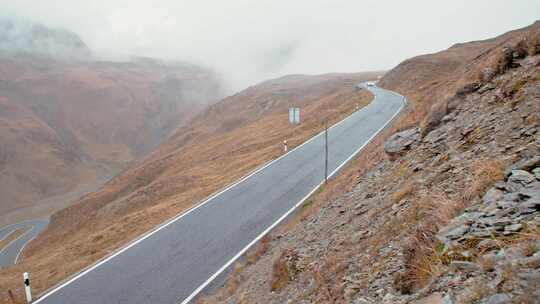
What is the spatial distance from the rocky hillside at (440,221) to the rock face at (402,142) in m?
0.04

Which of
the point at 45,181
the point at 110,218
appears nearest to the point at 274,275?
the point at 110,218

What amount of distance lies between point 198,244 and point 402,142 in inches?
327

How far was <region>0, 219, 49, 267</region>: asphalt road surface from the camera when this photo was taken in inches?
2257

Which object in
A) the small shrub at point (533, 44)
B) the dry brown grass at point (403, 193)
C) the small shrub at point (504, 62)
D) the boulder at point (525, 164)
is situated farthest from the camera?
the small shrub at point (504, 62)

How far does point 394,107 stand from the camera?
36781 millimetres

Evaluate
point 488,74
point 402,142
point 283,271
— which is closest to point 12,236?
point 283,271

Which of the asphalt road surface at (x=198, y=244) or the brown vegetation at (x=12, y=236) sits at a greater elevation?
the asphalt road surface at (x=198, y=244)

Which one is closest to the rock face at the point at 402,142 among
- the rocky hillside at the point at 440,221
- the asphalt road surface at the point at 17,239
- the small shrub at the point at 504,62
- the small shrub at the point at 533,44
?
the rocky hillside at the point at 440,221

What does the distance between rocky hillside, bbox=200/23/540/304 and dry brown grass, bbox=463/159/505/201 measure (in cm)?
2

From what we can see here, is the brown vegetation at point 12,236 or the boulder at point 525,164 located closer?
the boulder at point 525,164

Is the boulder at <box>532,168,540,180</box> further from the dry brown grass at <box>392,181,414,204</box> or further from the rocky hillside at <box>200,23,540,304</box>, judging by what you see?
the dry brown grass at <box>392,181,414,204</box>

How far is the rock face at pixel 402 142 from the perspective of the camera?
10.5 meters

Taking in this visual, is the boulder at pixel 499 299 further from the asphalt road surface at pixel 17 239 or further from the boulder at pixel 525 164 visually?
the asphalt road surface at pixel 17 239

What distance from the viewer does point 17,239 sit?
7175cm
